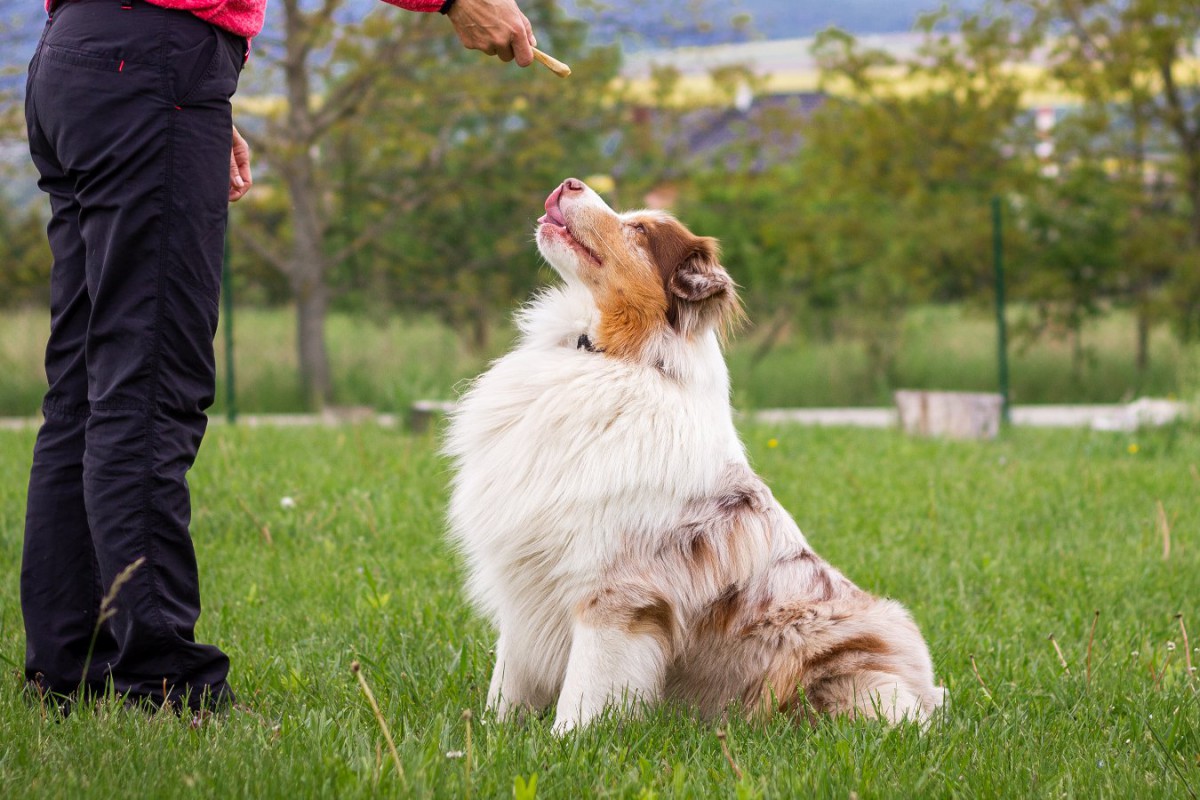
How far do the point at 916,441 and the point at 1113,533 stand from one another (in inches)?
117

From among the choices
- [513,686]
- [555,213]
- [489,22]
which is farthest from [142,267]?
[513,686]

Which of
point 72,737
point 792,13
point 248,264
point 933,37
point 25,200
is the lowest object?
point 72,737

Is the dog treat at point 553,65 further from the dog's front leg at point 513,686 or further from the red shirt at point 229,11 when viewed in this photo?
the dog's front leg at point 513,686

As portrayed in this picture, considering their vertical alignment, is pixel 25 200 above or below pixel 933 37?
below

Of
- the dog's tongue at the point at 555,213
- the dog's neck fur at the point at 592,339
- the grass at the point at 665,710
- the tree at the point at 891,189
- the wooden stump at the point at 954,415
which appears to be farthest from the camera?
the tree at the point at 891,189

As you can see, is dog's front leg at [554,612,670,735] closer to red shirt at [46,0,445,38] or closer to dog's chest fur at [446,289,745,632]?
dog's chest fur at [446,289,745,632]

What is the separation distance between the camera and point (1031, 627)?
434 centimetres

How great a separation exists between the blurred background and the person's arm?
873 centimetres

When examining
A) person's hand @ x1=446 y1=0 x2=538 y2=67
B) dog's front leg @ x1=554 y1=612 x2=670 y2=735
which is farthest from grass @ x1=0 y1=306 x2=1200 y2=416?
dog's front leg @ x1=554 y1=612 x2=670 y2=735

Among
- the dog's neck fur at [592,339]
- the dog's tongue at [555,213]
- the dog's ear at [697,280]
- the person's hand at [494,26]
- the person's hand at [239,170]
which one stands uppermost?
the person's hand at [494,26]

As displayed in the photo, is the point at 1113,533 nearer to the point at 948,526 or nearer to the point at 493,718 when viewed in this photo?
the point at 948,526

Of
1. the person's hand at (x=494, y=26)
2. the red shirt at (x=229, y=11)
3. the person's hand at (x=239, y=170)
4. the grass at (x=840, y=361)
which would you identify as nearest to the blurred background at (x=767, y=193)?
the grass at (x=840, y=361)

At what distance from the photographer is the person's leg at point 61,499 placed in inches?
114

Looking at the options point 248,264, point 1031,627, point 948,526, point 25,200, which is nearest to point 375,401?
point 248,264
